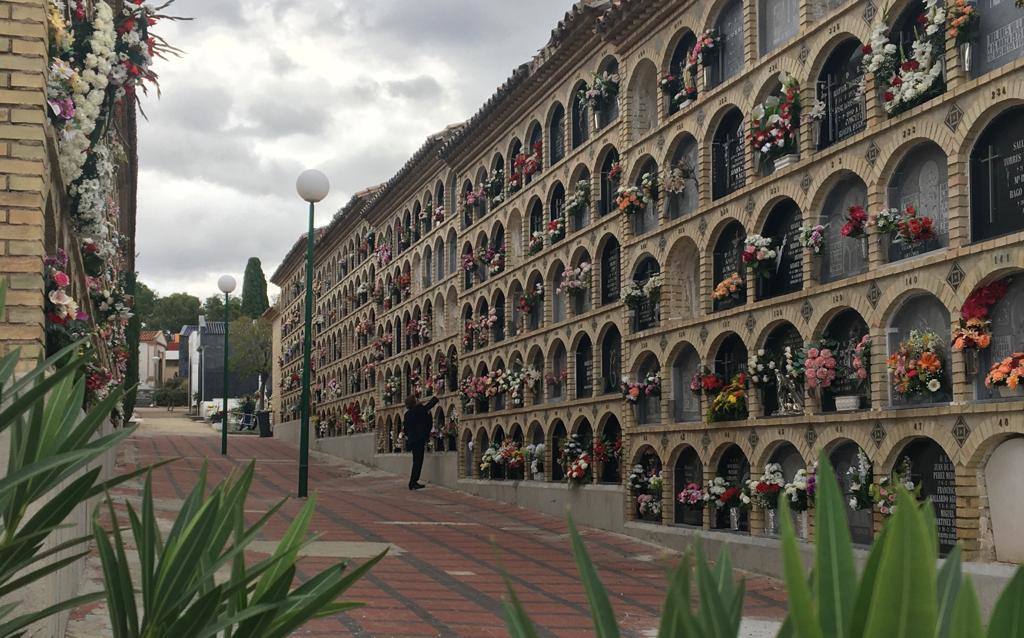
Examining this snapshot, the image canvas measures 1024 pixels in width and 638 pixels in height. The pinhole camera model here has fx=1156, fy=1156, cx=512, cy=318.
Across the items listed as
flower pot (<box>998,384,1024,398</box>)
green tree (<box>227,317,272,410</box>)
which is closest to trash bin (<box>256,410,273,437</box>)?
green tree (<box>227,317,272,410</box>)

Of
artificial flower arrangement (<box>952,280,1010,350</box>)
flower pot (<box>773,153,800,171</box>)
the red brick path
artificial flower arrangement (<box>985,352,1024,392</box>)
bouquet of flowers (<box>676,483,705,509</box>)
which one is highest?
flower pot (<box>773,153,800,171</box>)

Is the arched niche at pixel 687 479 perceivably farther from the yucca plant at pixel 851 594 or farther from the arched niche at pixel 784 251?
the yucca plant at pixel 851 594

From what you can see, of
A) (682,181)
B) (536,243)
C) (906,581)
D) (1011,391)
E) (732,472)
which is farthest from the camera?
(536,243)

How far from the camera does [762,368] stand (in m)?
9.73

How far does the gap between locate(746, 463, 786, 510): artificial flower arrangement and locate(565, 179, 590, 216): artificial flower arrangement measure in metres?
5.22

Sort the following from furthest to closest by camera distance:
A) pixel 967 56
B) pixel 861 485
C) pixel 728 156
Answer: pixel 728 156
pixel 861 485
pixel 967 56

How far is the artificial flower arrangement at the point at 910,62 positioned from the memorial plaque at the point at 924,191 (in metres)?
0.37

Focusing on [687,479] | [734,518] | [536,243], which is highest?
Result: [536,243]

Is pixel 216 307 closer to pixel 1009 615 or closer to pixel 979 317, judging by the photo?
pixel 979 317

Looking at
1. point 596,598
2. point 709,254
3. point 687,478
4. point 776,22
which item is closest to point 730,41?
point 776,22

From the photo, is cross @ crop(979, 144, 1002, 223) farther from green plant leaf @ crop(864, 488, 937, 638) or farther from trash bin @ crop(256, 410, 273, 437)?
trash bin @ crop(256, 410, 273, 437)

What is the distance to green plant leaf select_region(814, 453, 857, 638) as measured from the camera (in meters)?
1.08

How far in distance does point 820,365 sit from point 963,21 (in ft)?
8.93

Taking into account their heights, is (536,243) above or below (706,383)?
above
